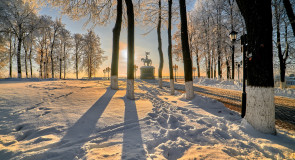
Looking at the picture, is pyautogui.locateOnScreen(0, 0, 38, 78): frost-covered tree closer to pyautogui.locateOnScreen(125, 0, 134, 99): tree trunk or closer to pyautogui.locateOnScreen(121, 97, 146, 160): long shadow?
pyautogui.locateOnScreen(125, 0, 134, 99): tree trunk

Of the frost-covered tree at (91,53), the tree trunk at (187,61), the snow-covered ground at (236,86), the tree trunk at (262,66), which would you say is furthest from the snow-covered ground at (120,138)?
the frost-covered tree at (91,53)

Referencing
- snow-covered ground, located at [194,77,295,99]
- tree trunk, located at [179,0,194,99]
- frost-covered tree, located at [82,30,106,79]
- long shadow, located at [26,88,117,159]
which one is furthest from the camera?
frost-covered tree, located at [82,30,106,79]

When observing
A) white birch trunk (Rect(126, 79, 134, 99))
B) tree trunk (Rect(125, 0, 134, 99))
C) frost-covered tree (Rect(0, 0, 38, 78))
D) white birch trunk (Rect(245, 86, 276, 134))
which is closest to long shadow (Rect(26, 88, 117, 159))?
white birch trunk (Rect(126, 79, 134, 99))

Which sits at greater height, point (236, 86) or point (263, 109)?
point (263, 109)

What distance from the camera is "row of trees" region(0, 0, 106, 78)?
49.7ft

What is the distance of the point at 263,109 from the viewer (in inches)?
108

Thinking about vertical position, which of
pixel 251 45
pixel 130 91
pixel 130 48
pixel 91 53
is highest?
Result: pixel 91 53

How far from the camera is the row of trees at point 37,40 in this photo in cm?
1514

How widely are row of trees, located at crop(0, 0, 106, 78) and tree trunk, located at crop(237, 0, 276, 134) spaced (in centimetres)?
1708

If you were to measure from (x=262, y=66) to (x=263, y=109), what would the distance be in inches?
39.8

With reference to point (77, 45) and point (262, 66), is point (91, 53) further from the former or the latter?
point (262, 66)

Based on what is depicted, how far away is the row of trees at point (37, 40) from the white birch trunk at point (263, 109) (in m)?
17.8

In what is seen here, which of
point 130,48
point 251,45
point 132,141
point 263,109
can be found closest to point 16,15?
point 130,48

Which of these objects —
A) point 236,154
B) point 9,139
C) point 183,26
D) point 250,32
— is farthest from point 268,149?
point 183,26
